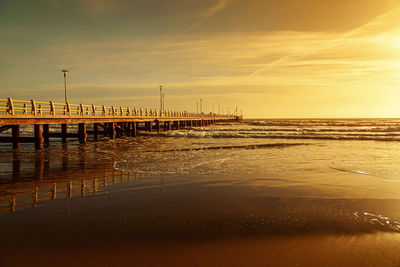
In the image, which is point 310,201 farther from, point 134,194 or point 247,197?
point 134,194

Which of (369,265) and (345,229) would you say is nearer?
(369,265)

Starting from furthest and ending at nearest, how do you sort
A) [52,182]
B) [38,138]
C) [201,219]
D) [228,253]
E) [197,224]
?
[38,138] < [52,182] < [201,219] < [197,224] < [228,253]

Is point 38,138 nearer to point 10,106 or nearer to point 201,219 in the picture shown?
point 10,106

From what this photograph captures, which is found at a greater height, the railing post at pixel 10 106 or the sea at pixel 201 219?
the railing post at pixel 10 106

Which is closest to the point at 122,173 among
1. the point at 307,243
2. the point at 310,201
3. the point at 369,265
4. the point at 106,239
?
the point at 106,239

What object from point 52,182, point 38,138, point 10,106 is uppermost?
point 10,106

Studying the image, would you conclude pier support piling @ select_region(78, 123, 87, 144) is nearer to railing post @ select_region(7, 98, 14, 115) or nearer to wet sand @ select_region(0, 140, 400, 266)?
railing post @ select_region(7, 98, 14, 115)

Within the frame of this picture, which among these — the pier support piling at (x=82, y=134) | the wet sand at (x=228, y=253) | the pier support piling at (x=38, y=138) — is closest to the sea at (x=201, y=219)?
the wet sand at (x=228, y=253)

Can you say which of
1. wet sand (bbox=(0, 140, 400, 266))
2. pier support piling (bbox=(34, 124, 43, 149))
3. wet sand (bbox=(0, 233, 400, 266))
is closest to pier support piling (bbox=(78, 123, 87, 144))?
pier support piling (bbox=(34, 124, 43, 149))

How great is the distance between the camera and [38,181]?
8.39m

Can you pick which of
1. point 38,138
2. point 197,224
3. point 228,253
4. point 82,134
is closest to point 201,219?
point 197,224

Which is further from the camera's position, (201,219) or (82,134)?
(82,134)

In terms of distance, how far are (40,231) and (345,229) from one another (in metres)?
5.07

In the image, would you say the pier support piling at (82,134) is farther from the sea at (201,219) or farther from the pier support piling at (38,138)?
the sea at (201,219)
